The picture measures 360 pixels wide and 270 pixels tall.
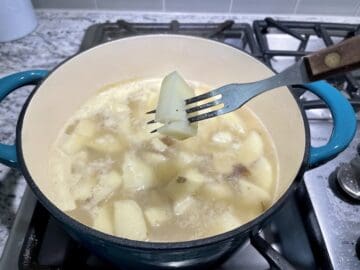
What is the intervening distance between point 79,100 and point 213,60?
11.8 inches

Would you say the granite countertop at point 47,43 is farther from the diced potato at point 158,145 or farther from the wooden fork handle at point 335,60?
the wooden fork handle at point 335,60

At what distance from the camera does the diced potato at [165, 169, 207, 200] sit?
62 cm

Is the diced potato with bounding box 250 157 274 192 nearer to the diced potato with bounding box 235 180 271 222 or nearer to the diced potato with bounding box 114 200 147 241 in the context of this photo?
the diced potato with bounding box 235 180 271 222

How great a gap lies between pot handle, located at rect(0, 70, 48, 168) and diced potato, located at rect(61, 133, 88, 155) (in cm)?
16

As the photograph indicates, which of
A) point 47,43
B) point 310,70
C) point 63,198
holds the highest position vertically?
point 310,70

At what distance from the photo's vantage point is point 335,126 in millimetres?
532

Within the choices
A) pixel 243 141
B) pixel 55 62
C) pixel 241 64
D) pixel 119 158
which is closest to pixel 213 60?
pixel 241 64

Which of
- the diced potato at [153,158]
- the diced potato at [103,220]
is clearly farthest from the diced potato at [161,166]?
the diced potato at [103,220]

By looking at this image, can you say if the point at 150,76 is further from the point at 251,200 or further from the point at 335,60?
the point at 335,60

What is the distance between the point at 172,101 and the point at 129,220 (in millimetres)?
202

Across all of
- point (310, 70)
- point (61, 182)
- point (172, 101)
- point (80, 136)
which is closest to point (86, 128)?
point (80, 136)

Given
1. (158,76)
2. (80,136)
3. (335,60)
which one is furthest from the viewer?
(158,76)

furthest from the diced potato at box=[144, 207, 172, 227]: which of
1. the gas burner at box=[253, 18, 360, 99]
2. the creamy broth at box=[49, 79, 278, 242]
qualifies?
the gas burner at box=[253, 18, 360, 99]

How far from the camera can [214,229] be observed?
1.90 ft
